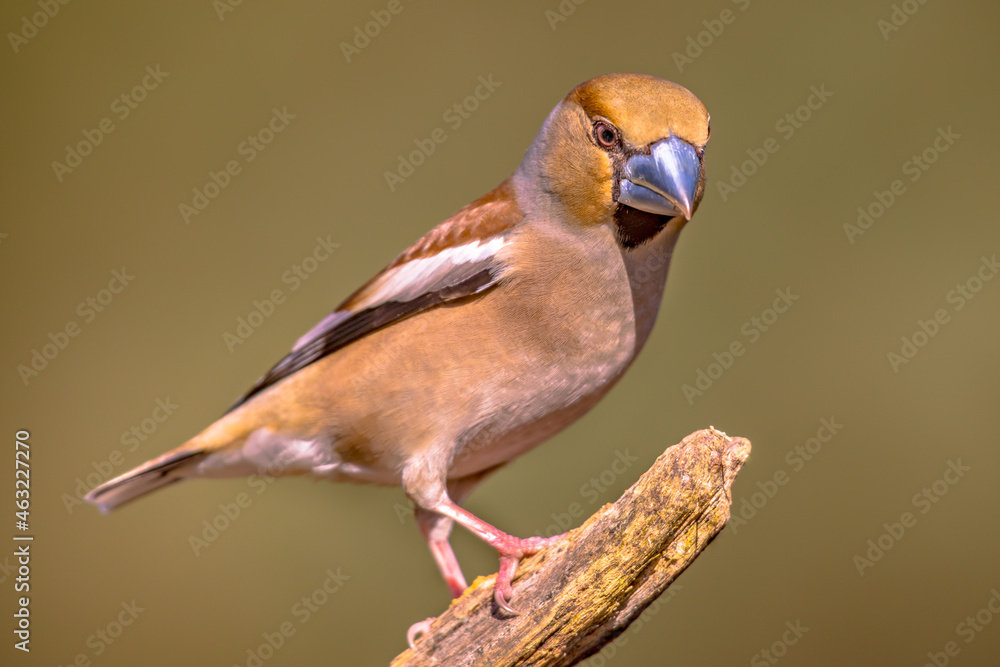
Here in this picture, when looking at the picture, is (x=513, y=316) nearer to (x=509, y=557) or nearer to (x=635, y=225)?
(x=635, y=225)

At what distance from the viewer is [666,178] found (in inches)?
80.1

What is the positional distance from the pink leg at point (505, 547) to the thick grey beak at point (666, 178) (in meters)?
0.88

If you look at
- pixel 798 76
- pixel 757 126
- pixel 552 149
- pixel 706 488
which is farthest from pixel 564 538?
pixel 798 76

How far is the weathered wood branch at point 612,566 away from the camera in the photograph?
1.84 metres

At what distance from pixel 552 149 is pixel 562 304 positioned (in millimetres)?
449

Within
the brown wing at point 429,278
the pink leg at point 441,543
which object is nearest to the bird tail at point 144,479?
the brown wing at point 429,278

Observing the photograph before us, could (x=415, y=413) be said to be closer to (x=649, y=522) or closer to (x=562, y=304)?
(x=562, y=304)

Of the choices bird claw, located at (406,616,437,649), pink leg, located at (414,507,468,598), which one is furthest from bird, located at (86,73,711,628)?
bird claw, located at (406,616,437,649)

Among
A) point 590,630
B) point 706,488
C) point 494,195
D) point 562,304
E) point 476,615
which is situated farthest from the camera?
point 494,195

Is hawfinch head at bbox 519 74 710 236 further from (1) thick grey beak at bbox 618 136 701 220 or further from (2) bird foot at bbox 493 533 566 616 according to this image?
(2) bird foot at bbox 493 533 566 616

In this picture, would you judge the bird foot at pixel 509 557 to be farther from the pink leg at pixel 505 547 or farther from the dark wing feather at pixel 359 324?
the dark wing feather at pixel 359 324

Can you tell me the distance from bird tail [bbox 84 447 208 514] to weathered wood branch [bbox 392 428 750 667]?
1.09m

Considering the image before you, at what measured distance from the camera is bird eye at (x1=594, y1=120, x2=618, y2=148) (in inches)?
85.1

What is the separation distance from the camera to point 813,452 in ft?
12.7
